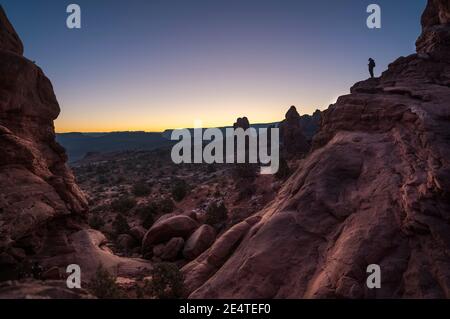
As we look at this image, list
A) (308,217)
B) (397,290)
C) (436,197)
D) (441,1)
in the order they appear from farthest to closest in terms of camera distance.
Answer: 1. (441,1)
2. (308,217)
3. (436,197)
4. (397,290)

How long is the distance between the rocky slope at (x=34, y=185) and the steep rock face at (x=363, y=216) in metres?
5.12

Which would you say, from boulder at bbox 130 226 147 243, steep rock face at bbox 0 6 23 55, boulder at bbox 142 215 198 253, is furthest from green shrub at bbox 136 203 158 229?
steep rock face at bbox 0 6 23 55

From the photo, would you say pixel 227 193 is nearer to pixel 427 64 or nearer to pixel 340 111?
pixel 340 111

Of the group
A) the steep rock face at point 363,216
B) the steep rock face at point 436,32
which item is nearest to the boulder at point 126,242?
the steep rock face at point 363,216

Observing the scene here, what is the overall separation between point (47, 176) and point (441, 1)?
69.5 ft

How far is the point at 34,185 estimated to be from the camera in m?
11.5

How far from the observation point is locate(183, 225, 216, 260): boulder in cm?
1462

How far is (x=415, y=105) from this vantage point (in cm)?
1048

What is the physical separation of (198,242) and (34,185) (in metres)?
7.41

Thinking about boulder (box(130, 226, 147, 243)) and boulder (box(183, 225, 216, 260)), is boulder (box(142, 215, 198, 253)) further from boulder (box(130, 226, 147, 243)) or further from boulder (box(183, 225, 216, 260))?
boulder (box(130, 226, 147, 243))

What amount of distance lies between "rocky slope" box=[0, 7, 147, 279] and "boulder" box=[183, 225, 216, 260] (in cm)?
245

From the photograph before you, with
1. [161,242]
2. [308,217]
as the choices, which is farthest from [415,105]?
[161,242]

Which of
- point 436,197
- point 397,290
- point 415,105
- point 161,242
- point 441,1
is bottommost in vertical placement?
point 161,242

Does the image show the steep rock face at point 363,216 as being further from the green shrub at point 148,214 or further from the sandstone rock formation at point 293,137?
the sandstone rock formation at point 293,137
